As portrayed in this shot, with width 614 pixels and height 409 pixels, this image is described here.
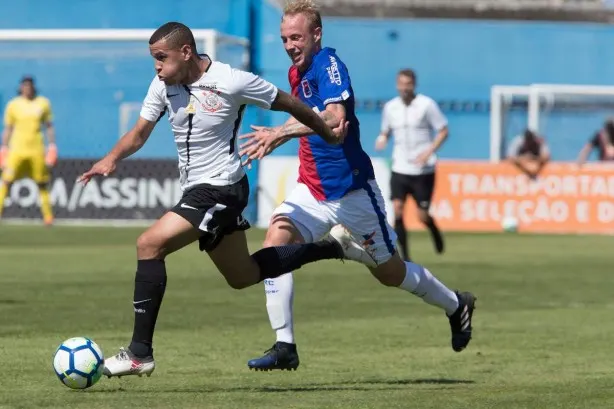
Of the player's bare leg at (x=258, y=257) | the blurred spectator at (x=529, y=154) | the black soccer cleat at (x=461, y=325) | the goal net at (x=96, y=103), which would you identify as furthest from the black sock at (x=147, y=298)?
the blurred spectator at (x=529, y=154)

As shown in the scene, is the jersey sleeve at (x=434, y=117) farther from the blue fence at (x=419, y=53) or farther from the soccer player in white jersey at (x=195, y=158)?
the blue fence at (x=419, y=53)

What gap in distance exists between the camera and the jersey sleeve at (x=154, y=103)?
849 centimetres

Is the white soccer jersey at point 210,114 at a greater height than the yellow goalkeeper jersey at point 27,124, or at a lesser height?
greater

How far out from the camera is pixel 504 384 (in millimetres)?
8680

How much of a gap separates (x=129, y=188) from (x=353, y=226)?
717 inches

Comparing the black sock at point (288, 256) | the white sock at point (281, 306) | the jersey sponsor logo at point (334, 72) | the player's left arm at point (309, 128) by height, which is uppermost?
the jersey sponsor logo at point (334, 72)

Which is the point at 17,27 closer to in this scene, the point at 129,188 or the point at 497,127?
the point at 129,188

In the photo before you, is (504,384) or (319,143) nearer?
(504,384)

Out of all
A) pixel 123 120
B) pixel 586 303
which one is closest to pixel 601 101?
pixel 123 120

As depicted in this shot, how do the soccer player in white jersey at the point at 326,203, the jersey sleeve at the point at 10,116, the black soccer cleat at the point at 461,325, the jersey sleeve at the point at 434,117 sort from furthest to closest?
the jersey sleeve at the point at 10,116
the jersey sleeve at the point at 434,117
the black soccer cleat at the point at 461,325
the soccer player in white jersey at the point at 326,203

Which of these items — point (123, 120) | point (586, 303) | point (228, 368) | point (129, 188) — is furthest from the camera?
point (123, 120)

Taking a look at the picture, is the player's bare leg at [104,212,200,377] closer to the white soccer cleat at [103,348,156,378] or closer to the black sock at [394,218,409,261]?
the white soccer cleat at [103,348,156,378]

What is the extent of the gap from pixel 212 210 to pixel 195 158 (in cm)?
32

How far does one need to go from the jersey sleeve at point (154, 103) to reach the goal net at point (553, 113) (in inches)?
959
